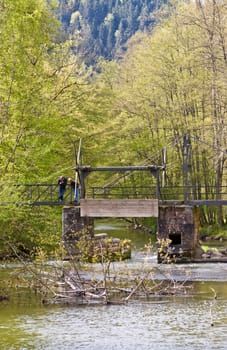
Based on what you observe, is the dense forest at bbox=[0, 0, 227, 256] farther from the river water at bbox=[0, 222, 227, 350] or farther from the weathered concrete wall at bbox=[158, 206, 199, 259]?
the river water at bbox=[0, 222, 227, 350]

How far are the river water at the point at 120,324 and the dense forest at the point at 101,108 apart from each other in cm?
464

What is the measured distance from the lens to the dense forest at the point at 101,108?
94.7 ft

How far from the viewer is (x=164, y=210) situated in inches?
1358

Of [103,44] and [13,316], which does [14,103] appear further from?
[103,44]

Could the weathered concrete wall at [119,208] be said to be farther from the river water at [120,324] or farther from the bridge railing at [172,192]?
the river water at [120,324]

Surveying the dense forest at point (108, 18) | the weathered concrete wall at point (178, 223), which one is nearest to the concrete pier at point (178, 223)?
the weathered concrete wall at point (178, 223)

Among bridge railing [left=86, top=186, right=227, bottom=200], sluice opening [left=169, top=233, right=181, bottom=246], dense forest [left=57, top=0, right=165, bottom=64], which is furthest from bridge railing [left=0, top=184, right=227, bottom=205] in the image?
dense forest [left=57, top=0, right=165, bottom=64]

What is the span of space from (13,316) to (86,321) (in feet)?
6.36

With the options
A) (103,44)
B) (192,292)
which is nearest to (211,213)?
(192,292)

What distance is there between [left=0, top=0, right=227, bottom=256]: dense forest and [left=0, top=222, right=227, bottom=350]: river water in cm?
464

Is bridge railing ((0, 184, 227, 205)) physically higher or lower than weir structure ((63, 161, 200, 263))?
higher

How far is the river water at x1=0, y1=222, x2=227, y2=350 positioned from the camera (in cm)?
1688

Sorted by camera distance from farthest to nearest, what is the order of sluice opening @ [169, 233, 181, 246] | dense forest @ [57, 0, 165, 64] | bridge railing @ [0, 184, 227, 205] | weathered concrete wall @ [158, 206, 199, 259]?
dense forest @ [57, 0, 165, 64]
sluice opening @ [169, 233, 181, 246]
weathered concrete wall @ [158, 206, 199, 259]
bridge railing @ [0, 184, 227, 205]

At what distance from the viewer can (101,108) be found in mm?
47000
